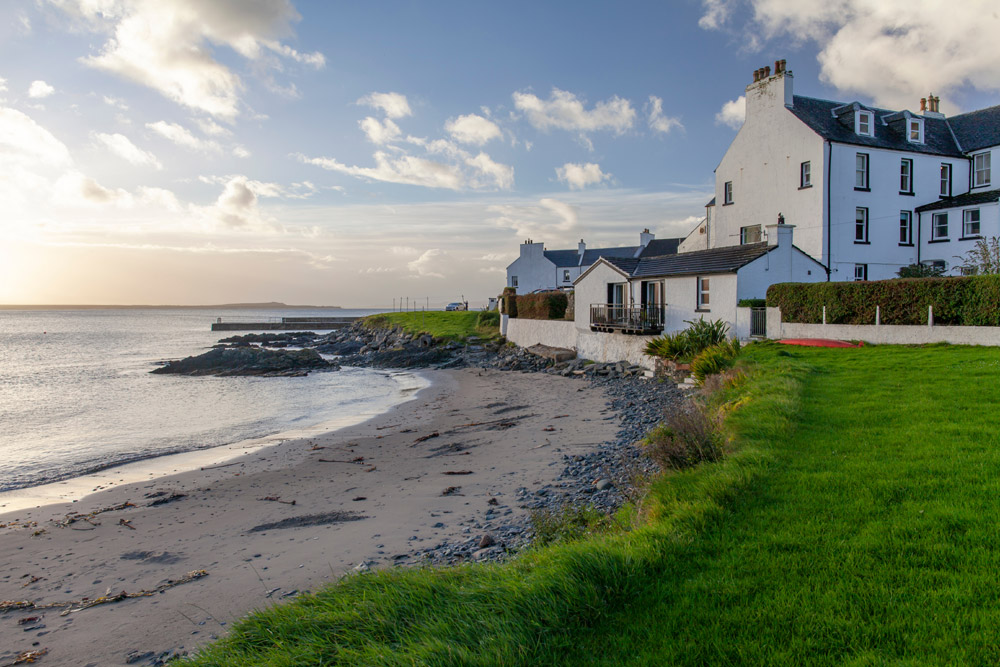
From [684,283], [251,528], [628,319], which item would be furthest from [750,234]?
[251,528]

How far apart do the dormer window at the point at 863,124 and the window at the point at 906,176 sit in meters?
2.39

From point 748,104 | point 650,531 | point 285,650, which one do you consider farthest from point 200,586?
point 748,104

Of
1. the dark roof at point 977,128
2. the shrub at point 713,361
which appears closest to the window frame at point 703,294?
the shrub at point 713,361

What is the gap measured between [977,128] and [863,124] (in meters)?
8.23

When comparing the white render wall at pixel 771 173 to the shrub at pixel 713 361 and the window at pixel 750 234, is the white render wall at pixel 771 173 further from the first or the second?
the shrub at pixel 713 361

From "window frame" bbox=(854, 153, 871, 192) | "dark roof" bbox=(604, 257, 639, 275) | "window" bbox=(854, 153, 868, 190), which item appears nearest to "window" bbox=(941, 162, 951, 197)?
"window frame" bbox=(854, 153, 871, 192)

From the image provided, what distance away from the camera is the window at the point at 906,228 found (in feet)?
97.3

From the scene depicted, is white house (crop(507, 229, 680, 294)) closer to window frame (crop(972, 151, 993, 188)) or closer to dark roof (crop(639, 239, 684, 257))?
dark roof (crop(639, 239, 684, 257))

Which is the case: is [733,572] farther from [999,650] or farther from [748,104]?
[748,104]

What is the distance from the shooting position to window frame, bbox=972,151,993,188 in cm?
2966

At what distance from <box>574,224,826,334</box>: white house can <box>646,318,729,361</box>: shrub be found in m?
1.04

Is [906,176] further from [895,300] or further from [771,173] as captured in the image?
[895,300]

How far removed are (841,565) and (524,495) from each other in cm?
551

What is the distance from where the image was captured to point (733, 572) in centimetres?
415
